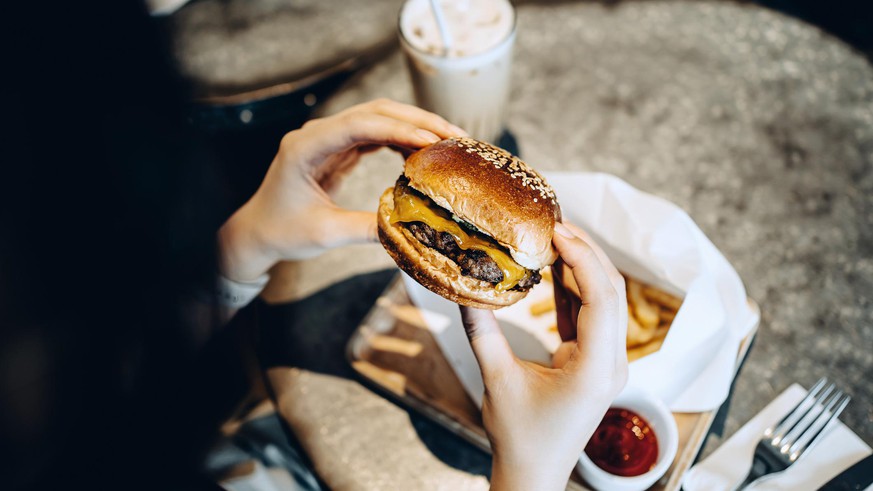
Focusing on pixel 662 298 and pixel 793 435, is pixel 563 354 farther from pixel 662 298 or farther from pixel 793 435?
pixel 793 435

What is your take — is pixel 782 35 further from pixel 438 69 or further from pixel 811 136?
pixel 438 69

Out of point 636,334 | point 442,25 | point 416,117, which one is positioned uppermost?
point 442,25

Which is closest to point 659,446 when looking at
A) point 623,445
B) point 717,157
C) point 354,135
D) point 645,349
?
point 623,445

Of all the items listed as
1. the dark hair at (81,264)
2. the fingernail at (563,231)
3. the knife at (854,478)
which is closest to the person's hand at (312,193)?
the dark hair at (81,264)

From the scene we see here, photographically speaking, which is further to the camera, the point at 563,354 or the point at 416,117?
the point at 416,117

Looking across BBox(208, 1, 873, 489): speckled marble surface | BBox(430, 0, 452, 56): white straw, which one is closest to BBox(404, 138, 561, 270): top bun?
BBox(430, 0, 452, 56): white straw

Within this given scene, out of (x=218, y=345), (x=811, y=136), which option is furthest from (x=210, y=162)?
(x=811, y=136)
